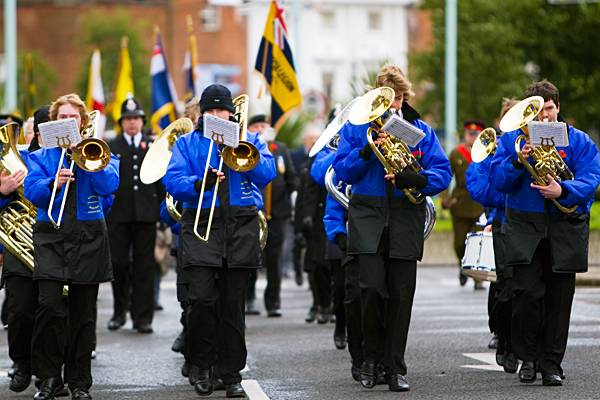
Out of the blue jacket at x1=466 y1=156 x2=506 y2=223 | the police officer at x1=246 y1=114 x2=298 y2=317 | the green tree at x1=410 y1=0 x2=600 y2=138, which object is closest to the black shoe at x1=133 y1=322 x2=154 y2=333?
the police officer at x1=246 y1=114 x2=298 y2=317

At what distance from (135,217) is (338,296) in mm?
2497

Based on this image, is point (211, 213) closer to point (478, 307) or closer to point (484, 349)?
point (484, 349)

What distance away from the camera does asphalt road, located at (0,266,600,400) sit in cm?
1102

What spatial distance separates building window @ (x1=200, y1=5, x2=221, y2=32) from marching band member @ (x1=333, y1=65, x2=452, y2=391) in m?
79.5

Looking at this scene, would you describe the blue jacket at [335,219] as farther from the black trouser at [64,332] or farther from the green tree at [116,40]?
the green tree at [116,40]

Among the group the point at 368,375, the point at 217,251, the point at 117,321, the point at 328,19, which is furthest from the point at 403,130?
the point at 328,19

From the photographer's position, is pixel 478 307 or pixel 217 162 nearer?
pixel 217 162

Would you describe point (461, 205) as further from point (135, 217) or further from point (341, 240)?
point (341, 240)

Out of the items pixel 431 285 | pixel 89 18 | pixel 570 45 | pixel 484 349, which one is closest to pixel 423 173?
pixel 484 349

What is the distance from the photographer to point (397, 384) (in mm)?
10945

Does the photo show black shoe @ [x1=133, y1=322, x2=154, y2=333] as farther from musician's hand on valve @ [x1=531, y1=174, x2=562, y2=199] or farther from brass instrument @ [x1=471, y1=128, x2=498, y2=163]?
musician's hand on valve @ [x1=531, y1=174, x2=562, y2=199]

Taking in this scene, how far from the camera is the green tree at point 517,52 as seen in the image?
49500 mm

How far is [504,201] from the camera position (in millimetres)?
12188

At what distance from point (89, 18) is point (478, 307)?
64970 mm
